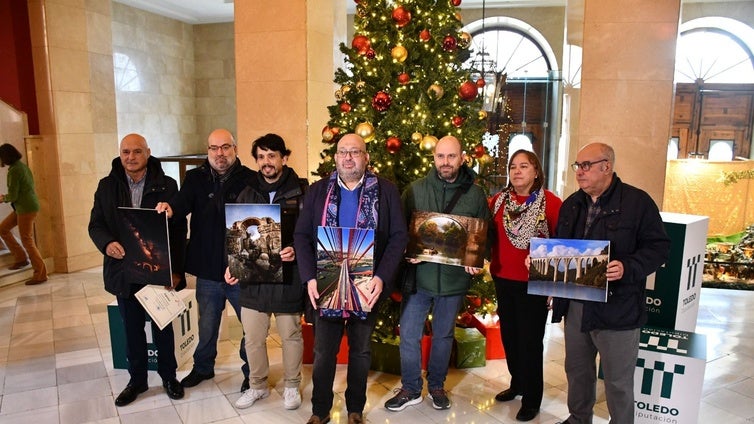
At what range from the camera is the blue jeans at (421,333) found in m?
3.45

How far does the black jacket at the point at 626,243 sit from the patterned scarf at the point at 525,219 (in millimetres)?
330

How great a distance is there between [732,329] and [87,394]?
5608 mm

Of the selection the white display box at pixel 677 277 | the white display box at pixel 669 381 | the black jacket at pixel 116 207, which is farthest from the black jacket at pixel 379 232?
the white display box at pixel 677 277

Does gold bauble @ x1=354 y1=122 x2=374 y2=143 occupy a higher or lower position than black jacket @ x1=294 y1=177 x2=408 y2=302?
higher

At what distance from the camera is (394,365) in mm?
4133

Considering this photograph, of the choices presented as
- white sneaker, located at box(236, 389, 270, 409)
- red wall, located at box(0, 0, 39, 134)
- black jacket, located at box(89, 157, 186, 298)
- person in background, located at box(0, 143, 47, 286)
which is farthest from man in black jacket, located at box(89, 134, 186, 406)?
red wall, located at box(0, 0, 39, 134)

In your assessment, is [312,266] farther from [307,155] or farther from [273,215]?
[307,155]

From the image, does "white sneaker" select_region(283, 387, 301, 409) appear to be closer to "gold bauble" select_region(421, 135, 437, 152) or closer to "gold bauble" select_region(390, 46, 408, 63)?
"gold bauble" select_region(421, 135, 437, 152)

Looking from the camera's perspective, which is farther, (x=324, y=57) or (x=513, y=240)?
(x=324, y=57)

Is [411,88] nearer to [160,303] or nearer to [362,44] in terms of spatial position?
[362,44]

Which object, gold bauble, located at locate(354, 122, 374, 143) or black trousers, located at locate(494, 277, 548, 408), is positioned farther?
gold bauble, located at locate(354, 122, 374, 143)

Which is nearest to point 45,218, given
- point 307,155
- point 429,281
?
point 307,155

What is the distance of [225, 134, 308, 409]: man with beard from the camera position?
320cm

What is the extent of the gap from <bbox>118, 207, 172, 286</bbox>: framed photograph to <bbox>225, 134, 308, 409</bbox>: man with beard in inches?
15.4
